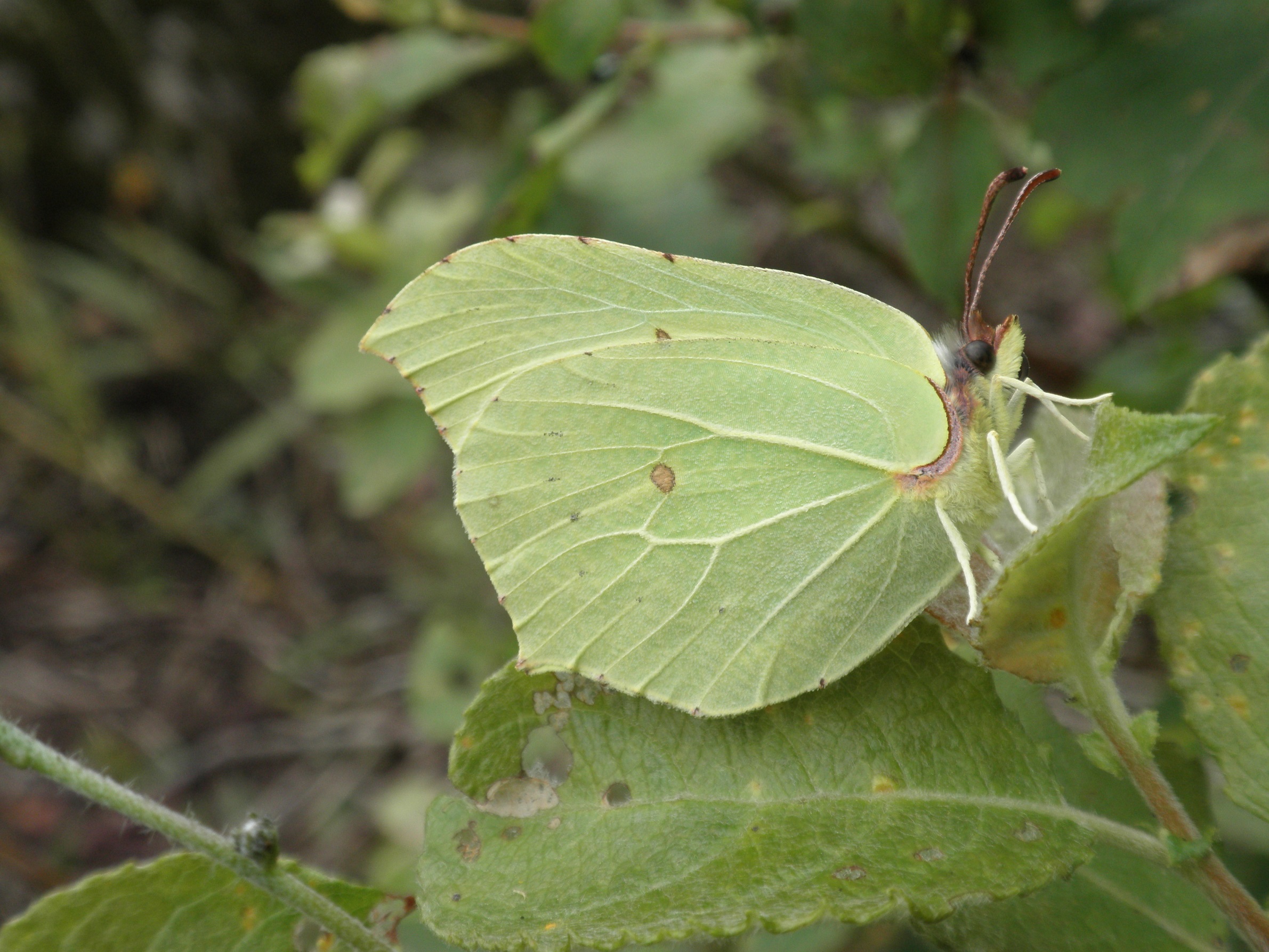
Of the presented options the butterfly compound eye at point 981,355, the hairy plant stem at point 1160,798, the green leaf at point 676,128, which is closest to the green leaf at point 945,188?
the butterfly compound eye at point 981,355

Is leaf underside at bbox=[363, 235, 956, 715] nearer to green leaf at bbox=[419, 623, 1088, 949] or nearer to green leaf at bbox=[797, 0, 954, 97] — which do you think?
green leaf at bbox=[419, 623, 1088, 949]

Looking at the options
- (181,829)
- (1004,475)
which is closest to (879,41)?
(1004,475)

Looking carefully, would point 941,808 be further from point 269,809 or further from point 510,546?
point 269,809

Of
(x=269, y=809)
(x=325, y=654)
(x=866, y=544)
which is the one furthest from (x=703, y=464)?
(x=325, y=654)

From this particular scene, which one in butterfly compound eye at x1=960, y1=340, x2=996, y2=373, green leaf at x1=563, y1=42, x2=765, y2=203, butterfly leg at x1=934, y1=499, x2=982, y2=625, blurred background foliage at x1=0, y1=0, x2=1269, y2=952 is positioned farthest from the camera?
green leaf at x1=563, y1=42, x2=765, y2=203

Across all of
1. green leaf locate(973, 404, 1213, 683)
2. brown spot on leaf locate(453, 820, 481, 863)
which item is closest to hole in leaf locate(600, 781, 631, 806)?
brown spot on leaf locate(453, 820, 481, 863)

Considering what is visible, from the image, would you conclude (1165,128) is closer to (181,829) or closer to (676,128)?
(676,128)
